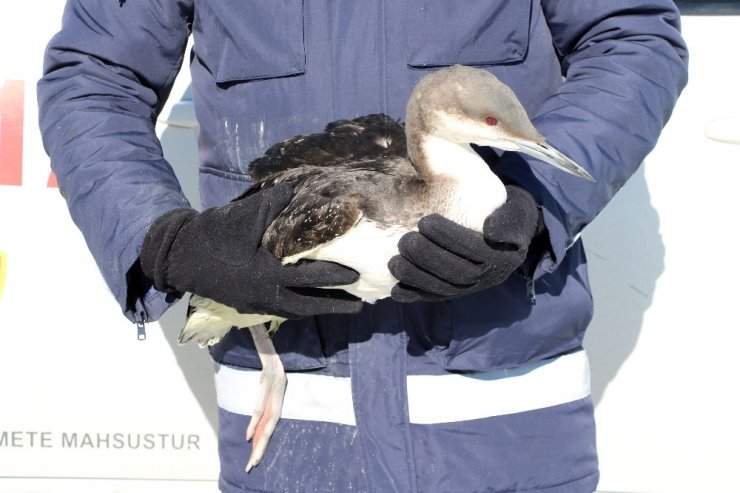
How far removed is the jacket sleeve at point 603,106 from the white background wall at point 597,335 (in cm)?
69

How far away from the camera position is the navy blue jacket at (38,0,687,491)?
208cm

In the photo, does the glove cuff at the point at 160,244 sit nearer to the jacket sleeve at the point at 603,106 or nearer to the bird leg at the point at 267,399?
the bird leg at the point at 267,399

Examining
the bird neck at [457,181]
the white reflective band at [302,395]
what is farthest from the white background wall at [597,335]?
the bird neck at [457,181]

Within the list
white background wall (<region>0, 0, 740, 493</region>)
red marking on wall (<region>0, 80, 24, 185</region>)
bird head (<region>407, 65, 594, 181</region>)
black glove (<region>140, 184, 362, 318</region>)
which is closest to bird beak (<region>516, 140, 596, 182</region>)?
bird head (<region>407, 65, 594, 181</region>)

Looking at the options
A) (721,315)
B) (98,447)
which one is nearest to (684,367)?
(721,315)

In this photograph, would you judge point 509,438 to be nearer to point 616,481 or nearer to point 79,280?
point 616,481

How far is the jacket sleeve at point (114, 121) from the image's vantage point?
2.13m

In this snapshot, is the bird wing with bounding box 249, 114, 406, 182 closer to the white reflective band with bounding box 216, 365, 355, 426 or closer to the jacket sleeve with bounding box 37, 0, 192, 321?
the jacket sleeve with bounding box 37, 0, 192, 321

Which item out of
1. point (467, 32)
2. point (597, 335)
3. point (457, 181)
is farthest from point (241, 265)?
point (597, 335)

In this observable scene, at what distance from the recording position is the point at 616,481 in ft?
9.53

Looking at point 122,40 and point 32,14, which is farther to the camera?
point 32,14

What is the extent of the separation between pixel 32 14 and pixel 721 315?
2.02 m

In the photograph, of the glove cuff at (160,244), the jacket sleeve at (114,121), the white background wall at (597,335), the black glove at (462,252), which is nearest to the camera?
the black glove at (462,252)

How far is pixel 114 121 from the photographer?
2203 mm
